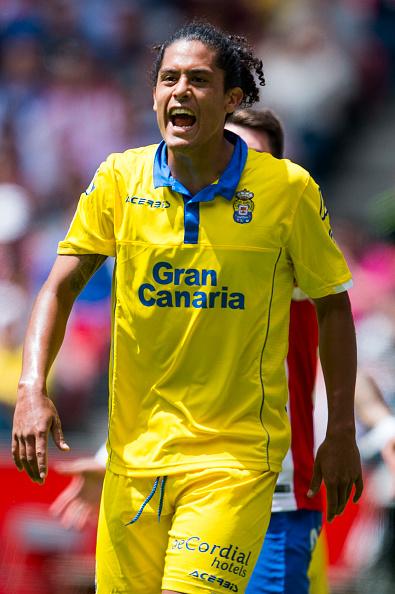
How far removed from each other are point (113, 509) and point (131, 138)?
5.81 metres

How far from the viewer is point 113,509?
3.57 meters

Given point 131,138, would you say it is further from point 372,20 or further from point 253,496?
point 253,496

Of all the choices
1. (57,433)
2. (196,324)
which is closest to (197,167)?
(196,324)

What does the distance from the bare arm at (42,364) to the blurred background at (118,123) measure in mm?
3265

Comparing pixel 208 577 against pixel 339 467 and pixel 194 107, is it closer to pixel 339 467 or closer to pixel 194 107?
pixel 339 467

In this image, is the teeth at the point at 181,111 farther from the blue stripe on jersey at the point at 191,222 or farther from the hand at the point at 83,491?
the hand at the point at 83,491

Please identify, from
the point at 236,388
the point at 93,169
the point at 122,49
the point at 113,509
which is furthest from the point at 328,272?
the point at 122,49

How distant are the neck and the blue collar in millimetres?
27

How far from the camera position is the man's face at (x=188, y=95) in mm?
3533

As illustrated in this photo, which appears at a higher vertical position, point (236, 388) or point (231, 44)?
point (231, 44)

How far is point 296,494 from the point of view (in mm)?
4230

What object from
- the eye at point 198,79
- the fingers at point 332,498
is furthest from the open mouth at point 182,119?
the fingers at point 332,498

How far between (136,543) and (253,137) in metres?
1.74

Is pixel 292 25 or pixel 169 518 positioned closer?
pixel 169 518
